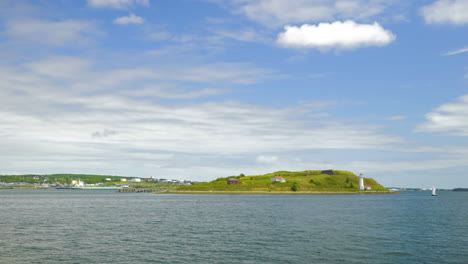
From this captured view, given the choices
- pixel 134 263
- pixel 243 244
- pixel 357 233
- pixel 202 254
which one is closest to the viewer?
pixel 134 263

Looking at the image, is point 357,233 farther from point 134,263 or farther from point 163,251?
point 134,263

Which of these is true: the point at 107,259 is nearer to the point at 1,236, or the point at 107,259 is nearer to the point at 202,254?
the point at 202,254

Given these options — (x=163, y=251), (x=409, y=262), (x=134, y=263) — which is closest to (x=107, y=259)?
(x=134, y=263)

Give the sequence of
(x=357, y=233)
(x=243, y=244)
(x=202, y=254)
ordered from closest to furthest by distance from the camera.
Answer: (x=202, y=254), (x=243, y=244), (x=357, y=233)

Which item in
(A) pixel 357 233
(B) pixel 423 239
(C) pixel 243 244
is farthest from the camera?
(A) pixel 357 233

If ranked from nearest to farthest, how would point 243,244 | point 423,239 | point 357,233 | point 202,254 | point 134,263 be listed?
point 134,263, point 202,254, point 243,244, point 423,239, point 357,233

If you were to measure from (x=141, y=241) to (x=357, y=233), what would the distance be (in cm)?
3664

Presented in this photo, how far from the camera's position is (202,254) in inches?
1923

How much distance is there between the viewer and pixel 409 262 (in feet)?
149

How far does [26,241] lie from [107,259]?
790 inches

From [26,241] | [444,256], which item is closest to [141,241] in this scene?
[26,241]

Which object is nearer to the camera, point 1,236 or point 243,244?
point 243,244

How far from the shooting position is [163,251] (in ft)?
167

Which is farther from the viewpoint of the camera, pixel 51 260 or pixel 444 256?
pixel 444 256
